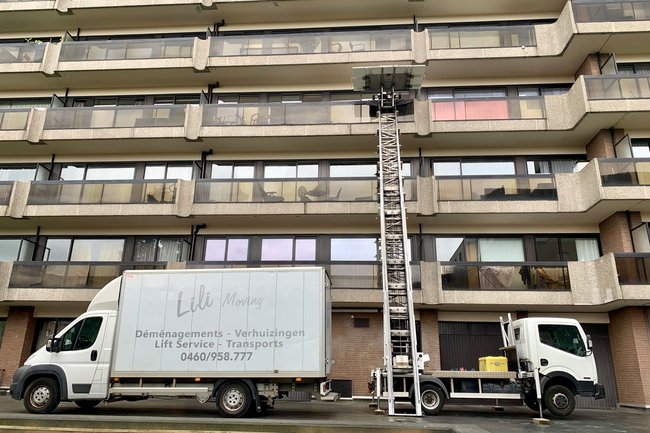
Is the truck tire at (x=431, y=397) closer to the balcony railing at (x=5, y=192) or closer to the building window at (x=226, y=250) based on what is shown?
the building window at (x=226, y=250)

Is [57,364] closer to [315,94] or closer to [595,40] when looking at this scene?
[315,94]

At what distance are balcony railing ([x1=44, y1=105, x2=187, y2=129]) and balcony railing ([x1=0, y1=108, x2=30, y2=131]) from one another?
100cm

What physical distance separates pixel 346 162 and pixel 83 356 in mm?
13149

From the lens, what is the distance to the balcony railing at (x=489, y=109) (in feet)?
63.4

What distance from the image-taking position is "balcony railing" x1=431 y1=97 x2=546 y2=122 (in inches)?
761

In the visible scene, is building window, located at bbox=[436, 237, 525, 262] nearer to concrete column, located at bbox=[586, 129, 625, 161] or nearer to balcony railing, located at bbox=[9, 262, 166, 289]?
concrete column, located at bbox=[586, 129, 625, 161]

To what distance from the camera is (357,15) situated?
22922 millimetres

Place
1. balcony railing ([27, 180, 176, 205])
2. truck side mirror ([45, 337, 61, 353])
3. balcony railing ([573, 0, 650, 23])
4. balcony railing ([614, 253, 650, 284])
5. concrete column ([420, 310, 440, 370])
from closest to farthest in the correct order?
1. truck side mirror ([45, 337, 61, 353])
2. balcony railing ([614, 253, 650, 284])
3. concrete column ([420, 310, 440, 370])
4. balcony railing ([573, 0, 650, 23])
5. balcony railing ([27, 180, 176, 205])

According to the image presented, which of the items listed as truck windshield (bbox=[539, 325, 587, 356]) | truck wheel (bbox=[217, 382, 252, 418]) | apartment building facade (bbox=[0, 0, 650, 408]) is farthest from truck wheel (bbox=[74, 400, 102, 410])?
truck windshield (bbox=[539, 325, 587, 356])

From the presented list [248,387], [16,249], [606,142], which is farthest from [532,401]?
[16,249]

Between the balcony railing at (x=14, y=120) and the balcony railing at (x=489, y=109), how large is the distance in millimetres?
18655

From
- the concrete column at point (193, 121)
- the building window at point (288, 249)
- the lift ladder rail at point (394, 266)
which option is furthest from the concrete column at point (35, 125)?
the lift ladder rail at point (394, 266)

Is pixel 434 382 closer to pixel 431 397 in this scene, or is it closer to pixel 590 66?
pixel 431 397

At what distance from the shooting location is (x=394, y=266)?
14.8 m
